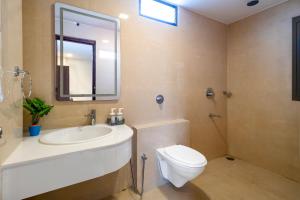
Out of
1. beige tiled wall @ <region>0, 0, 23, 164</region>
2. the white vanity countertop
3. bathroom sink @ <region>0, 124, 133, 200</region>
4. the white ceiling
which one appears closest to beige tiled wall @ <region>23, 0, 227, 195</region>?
the white ceiling

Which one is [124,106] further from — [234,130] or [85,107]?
[234,130]

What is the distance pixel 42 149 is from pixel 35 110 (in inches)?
16.7

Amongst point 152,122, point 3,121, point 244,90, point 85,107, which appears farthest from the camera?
point 244,90

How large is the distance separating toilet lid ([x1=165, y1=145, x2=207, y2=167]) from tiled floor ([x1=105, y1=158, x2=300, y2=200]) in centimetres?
46

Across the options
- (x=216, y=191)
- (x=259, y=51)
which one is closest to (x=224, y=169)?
(x=216, y=191)

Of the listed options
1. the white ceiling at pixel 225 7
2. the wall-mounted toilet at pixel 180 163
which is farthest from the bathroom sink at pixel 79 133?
the white ceiling at pixel 225 7

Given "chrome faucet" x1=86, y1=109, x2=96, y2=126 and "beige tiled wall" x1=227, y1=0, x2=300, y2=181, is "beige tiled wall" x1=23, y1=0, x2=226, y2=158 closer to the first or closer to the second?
"chrome faucet" x1=86, y1=109, x2=96, y2=126

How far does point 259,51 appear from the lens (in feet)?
7.42

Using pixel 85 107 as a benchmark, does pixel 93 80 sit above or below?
above

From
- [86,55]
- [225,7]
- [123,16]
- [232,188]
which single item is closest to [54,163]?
[86,55]

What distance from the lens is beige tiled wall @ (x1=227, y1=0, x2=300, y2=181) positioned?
199cm

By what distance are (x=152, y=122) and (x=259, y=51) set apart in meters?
1.86

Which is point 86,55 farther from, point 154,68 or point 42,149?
point 42,149

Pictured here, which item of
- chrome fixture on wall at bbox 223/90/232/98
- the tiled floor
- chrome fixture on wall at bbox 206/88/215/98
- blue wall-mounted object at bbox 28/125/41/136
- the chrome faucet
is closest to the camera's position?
blue wall-mounted object at bbox 28/125/41/136
